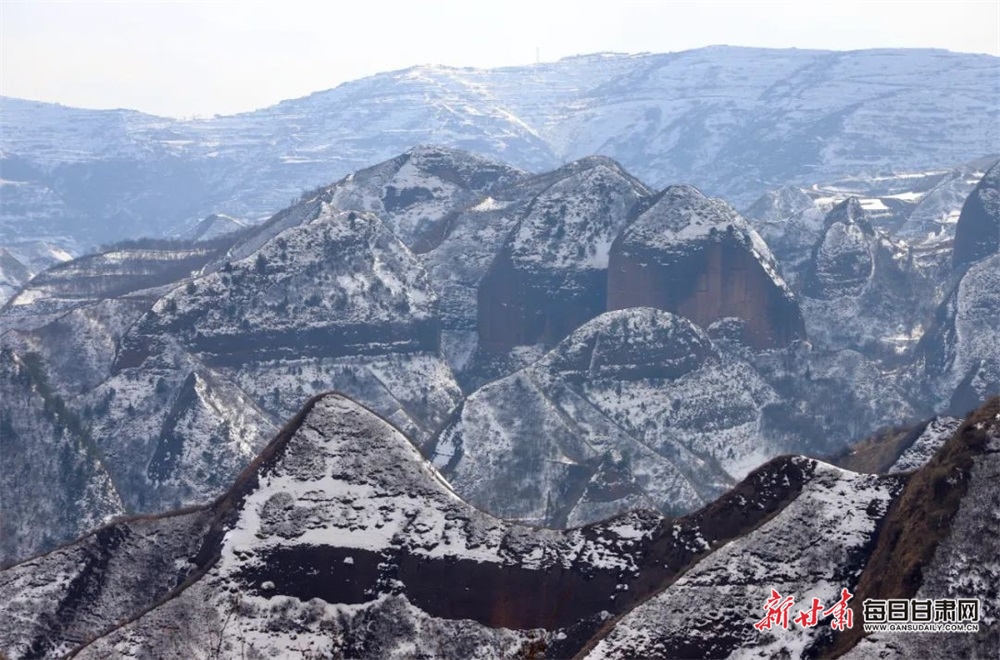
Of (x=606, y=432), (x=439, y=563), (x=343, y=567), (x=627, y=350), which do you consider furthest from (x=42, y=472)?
(x=439, y=563)

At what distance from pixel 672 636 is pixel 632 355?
383ft

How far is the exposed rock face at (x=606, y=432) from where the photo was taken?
16488 cm

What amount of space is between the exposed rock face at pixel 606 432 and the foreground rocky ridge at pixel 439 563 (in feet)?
215

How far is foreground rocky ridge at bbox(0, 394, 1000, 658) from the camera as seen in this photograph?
77562 millimetres

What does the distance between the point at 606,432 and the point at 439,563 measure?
93.7m

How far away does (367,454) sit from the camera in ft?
306

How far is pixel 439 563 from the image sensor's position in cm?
8950

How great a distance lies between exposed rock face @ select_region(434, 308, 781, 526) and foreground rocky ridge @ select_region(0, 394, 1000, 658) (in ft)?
215
